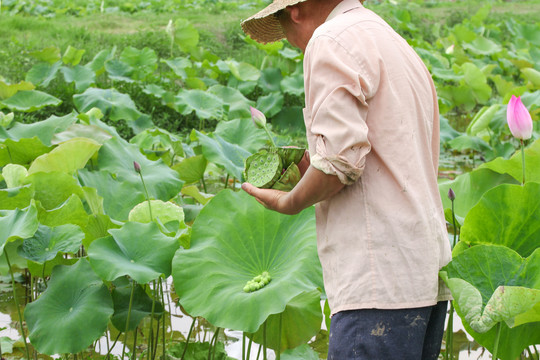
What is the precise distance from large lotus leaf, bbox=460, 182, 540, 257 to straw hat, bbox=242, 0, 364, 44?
63 centimetres

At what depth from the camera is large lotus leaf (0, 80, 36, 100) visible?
13.6 ft

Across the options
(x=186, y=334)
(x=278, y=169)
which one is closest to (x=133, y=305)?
(x=186, y=334)

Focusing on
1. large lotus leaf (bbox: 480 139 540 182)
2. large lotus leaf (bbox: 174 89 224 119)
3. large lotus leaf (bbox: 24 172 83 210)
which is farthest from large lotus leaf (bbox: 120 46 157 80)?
large lotus leaf (bbox: 480 139 540 182)

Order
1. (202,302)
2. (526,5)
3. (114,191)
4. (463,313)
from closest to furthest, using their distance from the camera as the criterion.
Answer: (463,313), (202,302), (114,191), (526,5)

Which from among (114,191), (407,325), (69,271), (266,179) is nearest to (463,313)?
(407,325)

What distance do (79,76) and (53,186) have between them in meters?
2.90

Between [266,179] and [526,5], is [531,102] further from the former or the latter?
[526,5]

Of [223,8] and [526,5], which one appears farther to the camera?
[526,5]

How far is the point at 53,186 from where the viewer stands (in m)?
2.34

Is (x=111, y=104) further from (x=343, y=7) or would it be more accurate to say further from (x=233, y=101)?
(x=343, y=7)

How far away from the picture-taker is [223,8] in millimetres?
10680

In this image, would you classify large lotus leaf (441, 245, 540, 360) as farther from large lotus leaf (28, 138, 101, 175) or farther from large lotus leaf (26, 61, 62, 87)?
large lotus leaf (26, 61, 62, 87)

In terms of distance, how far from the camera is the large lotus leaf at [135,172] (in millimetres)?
2590

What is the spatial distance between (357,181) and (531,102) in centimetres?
317
